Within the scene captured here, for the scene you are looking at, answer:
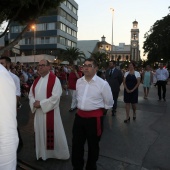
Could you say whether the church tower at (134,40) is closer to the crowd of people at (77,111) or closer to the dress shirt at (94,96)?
the crowd of people at (77,111)

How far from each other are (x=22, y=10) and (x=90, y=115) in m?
11.0

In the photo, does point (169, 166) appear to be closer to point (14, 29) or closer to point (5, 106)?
point (5, 106)

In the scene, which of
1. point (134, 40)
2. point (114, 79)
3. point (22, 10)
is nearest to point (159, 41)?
point (22, 10)

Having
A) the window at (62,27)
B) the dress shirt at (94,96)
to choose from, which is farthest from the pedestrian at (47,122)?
the window at (62,27)

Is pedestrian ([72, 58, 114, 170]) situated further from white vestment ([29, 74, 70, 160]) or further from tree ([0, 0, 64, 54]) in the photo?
tree ([0, 0, 64, 54])

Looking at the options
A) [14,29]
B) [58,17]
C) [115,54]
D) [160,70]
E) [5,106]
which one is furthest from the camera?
[115,54]

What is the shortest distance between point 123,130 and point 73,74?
4425 mm

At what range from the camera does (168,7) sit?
56375 millimetres

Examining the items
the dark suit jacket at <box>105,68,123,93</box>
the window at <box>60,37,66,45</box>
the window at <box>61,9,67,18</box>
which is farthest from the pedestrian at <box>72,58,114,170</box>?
the window at <box>61,9,67,18</box>

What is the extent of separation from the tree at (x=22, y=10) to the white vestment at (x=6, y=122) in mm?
11153

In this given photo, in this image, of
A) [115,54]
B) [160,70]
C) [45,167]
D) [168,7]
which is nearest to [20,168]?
[45,167]

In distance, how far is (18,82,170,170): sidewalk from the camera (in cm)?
530

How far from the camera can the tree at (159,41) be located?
187ft

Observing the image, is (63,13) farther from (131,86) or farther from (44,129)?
(44,129)
